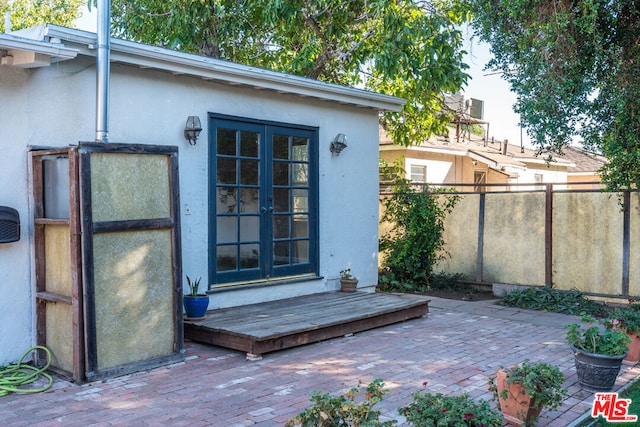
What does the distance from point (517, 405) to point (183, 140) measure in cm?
419

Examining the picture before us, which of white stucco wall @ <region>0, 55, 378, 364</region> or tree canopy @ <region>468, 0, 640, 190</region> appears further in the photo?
tree canopy @ <region>468, 0, 640, 190</region>

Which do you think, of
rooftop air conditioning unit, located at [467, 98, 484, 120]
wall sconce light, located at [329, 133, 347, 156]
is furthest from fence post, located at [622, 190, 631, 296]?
rooftop air conditioning unit, located at [467, 98, 484, 120]

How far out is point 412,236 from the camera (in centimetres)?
930

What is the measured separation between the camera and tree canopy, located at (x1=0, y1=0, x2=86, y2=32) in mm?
18797

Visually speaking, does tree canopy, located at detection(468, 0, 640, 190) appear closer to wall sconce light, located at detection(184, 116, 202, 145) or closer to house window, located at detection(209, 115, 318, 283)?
house window, located at detection(209, 115, 318, 283)

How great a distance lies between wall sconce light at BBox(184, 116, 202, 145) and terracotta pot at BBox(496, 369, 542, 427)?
12.9 ft

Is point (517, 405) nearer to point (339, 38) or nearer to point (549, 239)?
point (549, 239)

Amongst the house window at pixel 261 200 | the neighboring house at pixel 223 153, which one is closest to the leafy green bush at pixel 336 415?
the neighboring house at pixel 223 153

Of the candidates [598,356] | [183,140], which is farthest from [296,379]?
[183,140]

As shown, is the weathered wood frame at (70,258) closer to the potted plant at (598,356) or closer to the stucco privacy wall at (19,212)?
the stucco privacy wall at (19,212)

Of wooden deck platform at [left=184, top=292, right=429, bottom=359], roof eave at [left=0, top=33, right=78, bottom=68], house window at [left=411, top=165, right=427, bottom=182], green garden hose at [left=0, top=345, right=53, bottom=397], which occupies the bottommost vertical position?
green garden hose at [left=0, top=345, right=53, bottom=397]

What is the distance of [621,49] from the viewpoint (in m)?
7.09

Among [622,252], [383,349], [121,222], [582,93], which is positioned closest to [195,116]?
[121,222]

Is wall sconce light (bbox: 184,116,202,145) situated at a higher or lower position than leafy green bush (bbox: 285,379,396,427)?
higher
